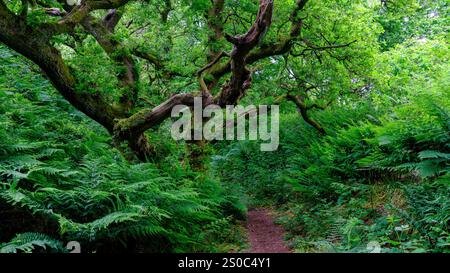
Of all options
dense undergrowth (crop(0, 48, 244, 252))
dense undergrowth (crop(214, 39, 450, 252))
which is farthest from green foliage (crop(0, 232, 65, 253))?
dense undergrowth (crop(214, 39, 450, 252))

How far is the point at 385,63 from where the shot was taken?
34.1 ft

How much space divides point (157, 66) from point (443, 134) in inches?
255

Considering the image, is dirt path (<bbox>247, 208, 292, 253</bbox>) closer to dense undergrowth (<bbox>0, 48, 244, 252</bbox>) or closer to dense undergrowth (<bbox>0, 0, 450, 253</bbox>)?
dense undergrowth (<bbox>0, 0, 450, 253</bbox>)

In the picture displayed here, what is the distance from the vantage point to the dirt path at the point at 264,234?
6668 mm

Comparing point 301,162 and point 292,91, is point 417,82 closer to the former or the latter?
point 301,162

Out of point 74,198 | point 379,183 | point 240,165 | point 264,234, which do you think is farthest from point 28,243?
point 240,165

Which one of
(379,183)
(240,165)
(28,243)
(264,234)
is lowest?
(264,234)

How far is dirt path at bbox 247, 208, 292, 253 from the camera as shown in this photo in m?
6.67

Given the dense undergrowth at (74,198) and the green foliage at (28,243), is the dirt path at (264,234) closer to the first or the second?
the dense undergrowth at (74,198)

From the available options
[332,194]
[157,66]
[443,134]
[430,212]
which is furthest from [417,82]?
[157,66]

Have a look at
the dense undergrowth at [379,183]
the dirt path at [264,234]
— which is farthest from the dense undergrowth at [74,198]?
the dense undergrowth at [379,183]

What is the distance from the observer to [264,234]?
25.3ft

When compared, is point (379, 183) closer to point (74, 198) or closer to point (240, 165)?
point (74, 198)

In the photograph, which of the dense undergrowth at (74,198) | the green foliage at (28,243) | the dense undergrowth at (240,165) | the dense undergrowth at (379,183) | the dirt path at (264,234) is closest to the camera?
the green foliage at (28,243)
